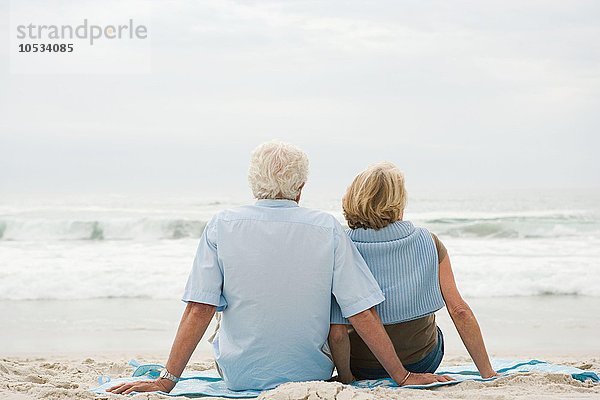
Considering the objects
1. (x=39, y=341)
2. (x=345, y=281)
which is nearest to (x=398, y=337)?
(x=345, y=281)

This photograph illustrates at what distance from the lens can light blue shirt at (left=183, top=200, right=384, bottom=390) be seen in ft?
10.6

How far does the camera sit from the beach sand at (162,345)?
3.19m

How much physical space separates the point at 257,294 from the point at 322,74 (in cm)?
2175

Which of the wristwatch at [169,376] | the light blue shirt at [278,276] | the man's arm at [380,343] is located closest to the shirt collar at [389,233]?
the light blue shirt at [278,276]

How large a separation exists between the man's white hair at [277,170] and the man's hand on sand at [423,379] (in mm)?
923

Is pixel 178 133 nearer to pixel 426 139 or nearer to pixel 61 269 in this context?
pixel 426 139

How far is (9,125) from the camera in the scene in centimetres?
2572

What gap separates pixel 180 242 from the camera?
13.6 meters

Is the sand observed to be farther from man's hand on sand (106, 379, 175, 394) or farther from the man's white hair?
the man's white hair

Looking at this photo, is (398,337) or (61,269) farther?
(61,269)

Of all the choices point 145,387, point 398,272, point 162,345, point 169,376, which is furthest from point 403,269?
point 162,345

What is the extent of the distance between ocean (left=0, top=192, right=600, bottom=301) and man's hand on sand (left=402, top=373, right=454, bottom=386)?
515 centimetres

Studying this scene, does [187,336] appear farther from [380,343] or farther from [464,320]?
[464,320]

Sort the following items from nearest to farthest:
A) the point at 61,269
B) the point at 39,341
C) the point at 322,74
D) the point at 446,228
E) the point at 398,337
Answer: the point at 398,337
the point at 39,341
the point at 61,269
the point at 446,228
the point at 322,74
